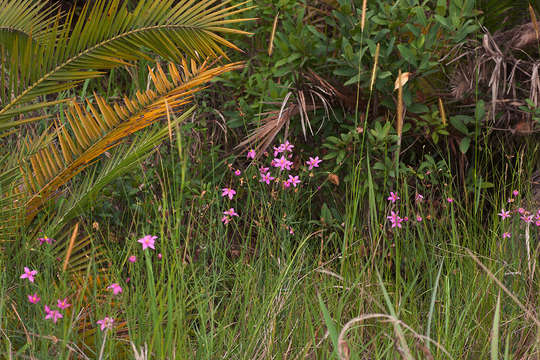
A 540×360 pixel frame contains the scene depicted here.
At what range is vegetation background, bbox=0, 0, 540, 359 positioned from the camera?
73.7 inches

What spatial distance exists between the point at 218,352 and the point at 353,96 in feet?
5.22

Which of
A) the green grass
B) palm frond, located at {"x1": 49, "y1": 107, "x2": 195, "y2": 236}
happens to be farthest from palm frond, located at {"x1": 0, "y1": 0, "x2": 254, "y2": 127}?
the green grass

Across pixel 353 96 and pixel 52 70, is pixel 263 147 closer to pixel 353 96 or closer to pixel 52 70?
pixel 353 96

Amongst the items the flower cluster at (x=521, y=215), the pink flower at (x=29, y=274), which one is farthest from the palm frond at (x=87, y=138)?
the flower cluster at (x=521, y=215)

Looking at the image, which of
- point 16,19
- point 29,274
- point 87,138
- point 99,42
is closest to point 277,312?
point 29,274

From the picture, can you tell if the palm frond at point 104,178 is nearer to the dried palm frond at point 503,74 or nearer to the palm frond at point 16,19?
the palm frond at point 16,19

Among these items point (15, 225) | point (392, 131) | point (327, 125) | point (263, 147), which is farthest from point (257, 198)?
point (15, 225)

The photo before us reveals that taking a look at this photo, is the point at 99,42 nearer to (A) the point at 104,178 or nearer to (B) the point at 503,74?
(A) the point at 104,178

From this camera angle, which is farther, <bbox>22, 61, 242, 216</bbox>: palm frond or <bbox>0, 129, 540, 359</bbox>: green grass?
<bbox>22, 61, 242, 216</bbox>: palm frond

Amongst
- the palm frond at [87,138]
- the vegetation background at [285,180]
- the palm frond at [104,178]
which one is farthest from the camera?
the palm frond at [87,138]

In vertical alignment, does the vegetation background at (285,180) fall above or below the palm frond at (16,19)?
below

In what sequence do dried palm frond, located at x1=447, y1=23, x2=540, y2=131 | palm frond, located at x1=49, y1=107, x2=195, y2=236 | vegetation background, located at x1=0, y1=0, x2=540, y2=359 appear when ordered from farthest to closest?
dried palm frond, located at x1=447, y1=23, x2=540, y2=131, palm frond, located at x1=49, y1=107, x2=195, y2=236, vegetation background, located at x1=0, y1=0, x2=540, y2=359

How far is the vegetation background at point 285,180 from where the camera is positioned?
187 cm

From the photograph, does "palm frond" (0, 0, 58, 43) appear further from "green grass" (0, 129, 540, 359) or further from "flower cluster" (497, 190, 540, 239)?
"flower cluster" (497, 190, 540, 239)
